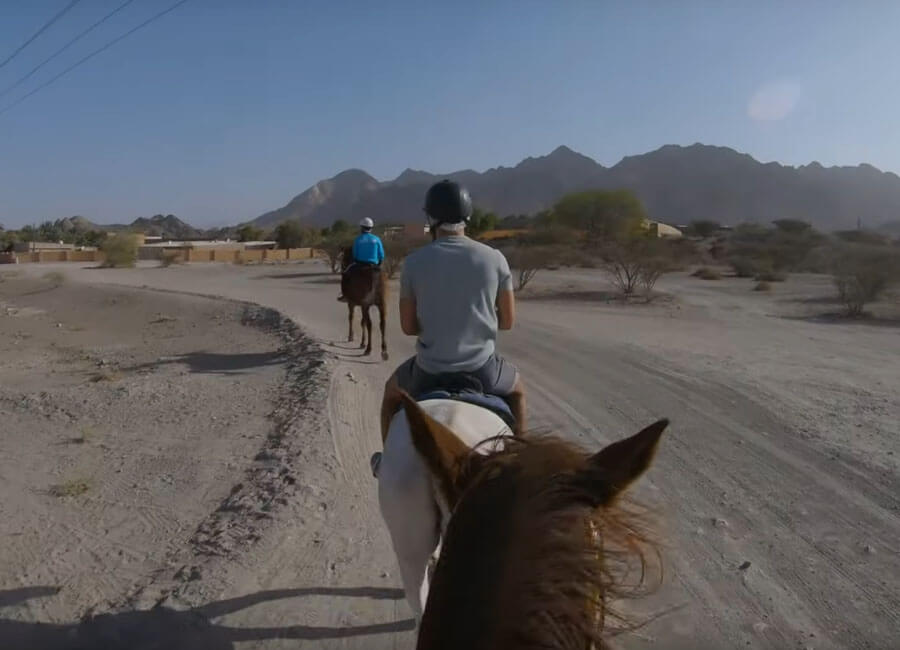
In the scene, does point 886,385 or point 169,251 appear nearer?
point 886,385

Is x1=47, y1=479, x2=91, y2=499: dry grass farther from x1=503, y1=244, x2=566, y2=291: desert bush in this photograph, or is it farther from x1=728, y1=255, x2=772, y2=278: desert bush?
x1=728, y1=255, x2=772, y2=278: desert bush

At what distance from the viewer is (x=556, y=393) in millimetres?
→ 9250

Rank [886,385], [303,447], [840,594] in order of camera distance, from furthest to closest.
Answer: [886,385], [303,447], [840,594]

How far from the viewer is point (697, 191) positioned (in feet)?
527

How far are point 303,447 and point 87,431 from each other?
7.74 feet

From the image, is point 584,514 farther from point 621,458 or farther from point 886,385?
point 886,385

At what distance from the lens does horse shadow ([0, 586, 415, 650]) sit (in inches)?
142

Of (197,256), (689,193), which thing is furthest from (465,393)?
(689,193)

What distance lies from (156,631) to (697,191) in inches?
6682

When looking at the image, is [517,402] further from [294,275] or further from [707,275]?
[294,275]

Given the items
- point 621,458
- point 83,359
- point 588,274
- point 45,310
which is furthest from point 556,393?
point 588,274

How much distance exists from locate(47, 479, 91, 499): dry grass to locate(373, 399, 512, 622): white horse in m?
3.81

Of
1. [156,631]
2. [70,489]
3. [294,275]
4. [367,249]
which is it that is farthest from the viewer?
[294,275]

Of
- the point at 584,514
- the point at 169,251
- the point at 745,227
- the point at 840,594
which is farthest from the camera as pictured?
the point at 745,227
